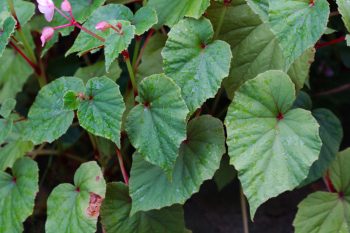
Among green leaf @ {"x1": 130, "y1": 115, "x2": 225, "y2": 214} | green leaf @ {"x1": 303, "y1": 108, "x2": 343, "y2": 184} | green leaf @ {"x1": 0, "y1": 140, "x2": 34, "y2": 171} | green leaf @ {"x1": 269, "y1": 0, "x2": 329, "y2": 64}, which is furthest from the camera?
green leaf @ {"x1": 0, "y1": 140, "x2": 34, "y2": 171}

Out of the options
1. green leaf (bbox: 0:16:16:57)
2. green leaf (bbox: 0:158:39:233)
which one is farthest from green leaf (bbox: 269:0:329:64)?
green leaf (bbox: 0:158:39:233)

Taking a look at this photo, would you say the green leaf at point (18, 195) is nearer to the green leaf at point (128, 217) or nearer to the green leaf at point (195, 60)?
the green leaf at point (128, 217)

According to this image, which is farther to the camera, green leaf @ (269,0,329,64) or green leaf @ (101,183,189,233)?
green leaf @ (101,183,189,233)

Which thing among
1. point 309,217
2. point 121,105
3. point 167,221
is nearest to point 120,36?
point 121,105

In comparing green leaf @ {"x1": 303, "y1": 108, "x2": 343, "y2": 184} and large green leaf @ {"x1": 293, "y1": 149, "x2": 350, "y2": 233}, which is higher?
green leaf @ {"x1": 303, "y1": 108, "x2": 343, "y2": 184}

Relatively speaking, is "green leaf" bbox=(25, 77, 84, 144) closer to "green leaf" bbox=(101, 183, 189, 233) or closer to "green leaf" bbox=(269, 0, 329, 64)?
"green leaf" bbox=(101, 183, 189, 233)

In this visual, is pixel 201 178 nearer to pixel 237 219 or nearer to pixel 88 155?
pixel 237 219
